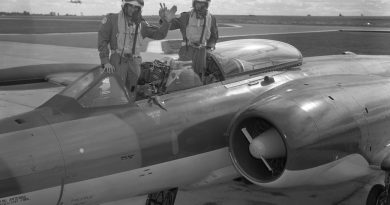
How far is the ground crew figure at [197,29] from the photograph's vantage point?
6378mm

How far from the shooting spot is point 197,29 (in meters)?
6.53

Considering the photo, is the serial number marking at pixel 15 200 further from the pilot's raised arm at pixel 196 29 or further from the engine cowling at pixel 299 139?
the pilot's raised arm at pixel 196 29

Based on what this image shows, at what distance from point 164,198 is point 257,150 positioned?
126cm

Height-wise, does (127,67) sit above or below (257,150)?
above

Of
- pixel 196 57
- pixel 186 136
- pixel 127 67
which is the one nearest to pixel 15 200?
pixel 186 136

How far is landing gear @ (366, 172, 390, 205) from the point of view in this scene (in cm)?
494

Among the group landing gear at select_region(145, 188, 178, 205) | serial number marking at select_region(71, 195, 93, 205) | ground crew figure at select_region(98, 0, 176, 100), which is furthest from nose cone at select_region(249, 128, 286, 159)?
ground crew figure at select_region(98, 0, 176, 100)

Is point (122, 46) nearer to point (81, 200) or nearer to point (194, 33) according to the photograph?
point (194, 33)

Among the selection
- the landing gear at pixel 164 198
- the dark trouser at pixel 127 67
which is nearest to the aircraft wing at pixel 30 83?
the dark trouser at pixel 127 67

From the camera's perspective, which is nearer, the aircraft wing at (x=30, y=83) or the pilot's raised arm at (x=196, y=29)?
the pilot's raised arm at (x=196, y=29)

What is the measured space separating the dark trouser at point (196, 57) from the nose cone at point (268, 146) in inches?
54.2

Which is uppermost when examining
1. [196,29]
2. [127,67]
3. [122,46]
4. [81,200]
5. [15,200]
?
[196,29]

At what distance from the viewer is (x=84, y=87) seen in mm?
4445

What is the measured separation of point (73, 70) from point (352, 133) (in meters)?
9.22
